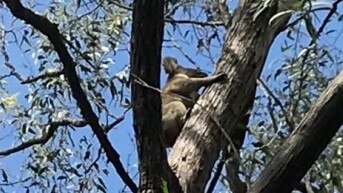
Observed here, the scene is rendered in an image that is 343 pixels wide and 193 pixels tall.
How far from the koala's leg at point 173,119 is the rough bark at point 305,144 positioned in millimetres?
1282

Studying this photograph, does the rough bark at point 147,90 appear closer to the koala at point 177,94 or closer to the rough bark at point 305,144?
the rough bark at point 305,144

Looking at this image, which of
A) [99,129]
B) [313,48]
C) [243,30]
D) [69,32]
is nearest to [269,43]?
[243,30]

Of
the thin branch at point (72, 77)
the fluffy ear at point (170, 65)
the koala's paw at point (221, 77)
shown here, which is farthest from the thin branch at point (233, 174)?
the fluffy ear at point (170, 65)

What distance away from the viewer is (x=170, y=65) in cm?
504

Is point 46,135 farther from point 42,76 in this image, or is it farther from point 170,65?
point 170,65

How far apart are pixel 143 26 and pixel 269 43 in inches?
41.8

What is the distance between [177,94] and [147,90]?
1896mm

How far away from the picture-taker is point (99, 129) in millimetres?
3357

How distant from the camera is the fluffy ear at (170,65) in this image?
5.03 metres

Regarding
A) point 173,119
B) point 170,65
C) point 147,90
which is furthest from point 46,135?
point 147,90

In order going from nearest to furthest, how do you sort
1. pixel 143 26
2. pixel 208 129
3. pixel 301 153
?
pixel 143 26, pixel 301 153, pixel 208 129

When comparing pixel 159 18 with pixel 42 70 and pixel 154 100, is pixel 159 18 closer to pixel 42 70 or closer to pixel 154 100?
pixel 154 100

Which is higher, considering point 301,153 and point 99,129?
point 99,129

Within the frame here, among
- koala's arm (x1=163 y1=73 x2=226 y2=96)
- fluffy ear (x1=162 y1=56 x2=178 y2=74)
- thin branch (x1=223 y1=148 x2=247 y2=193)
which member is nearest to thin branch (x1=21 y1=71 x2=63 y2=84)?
koala's arm (x1=163 y1=73 x2=226 y2=96)
